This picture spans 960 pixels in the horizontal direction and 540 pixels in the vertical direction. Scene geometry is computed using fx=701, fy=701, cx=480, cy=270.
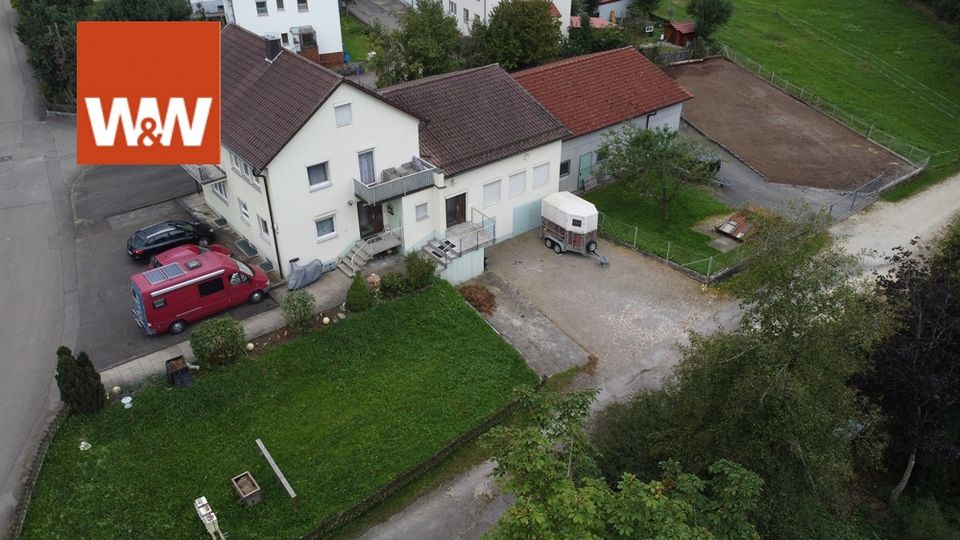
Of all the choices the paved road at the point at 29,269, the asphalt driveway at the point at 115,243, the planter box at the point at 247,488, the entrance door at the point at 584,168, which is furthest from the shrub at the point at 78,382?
the entrance door at the point at 584,168

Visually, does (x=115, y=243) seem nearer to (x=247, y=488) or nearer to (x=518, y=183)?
(x=247, y=488)

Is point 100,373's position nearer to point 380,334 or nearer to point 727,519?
point 380,334

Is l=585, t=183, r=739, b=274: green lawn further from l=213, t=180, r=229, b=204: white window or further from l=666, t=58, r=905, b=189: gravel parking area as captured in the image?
l=213, t=180, r=229, b=204: white window

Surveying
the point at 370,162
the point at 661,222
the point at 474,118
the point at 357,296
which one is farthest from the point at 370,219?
the point at 661,222

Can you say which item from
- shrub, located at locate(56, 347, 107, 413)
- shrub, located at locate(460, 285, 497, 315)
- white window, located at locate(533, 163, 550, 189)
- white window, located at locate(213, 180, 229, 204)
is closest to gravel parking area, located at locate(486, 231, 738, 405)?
shrub, located at locate(460, 285, 497, 315)

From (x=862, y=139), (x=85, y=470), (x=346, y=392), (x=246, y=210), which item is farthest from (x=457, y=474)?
(x=862, y=139)
